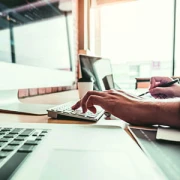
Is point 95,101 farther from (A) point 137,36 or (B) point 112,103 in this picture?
(A) point 137,36

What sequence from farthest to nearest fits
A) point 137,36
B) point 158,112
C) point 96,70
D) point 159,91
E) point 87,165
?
point 137,36 → point 96,70 → point 159,91 → point 158,112 → point 87,165

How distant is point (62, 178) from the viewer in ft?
0.66

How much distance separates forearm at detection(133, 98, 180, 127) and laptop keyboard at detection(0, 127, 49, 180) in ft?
0.84

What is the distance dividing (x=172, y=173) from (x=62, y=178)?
0.12m

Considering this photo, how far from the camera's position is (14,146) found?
0.27m

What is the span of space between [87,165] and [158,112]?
0.33 m

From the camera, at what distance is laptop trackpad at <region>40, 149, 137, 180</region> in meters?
0.21

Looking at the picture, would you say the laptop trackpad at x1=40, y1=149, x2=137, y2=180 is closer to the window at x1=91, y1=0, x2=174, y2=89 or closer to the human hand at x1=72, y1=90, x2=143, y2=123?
the human hand at x1=72, y1=90, x2=143, y2=123

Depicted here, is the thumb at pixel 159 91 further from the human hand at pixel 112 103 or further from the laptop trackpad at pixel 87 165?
the laptop trackpad at pixel 87 165

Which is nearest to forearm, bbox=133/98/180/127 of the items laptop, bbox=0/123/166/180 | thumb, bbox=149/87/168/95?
laptop, bbox=0/123/166/180

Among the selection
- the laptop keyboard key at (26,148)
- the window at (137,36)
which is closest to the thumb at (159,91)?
the laptop keyboard key at (26,148)

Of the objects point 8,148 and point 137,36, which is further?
point 137,36

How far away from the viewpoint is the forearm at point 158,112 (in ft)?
1.61

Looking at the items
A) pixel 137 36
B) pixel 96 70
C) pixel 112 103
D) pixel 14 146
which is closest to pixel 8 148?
pixel 14 146
